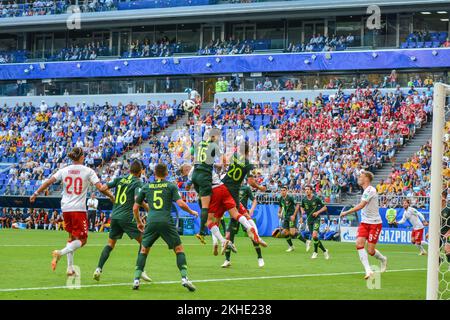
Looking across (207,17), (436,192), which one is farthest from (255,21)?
(436,192)

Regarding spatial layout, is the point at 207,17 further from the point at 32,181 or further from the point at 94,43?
the point at 32,181

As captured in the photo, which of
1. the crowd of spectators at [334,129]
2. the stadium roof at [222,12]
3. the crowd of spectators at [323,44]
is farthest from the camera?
the crowd of spectators at [323,44]

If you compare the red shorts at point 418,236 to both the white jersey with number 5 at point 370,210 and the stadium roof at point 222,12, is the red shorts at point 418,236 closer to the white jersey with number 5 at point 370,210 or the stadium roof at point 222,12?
the white jersey with number 5 at point 370,210

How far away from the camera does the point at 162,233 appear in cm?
1591

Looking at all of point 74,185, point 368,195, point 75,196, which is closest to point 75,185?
point 74,185

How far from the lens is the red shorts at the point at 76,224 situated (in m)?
17.1

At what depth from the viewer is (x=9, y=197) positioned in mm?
51500

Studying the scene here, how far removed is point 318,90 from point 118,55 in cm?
1729

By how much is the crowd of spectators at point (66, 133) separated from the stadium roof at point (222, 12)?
264 inches

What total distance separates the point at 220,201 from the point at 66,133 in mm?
38036

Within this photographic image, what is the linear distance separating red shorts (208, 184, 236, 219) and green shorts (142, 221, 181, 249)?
594 cm

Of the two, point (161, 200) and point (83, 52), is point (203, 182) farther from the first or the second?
point (83, 52)

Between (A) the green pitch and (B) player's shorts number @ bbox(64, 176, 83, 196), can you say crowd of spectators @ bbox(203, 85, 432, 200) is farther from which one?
(B) player's shorts number @ bbox(64, 176, 83, 196)

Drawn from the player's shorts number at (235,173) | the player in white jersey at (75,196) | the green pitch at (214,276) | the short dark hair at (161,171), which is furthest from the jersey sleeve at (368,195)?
the player in white jersey at (75,196)
